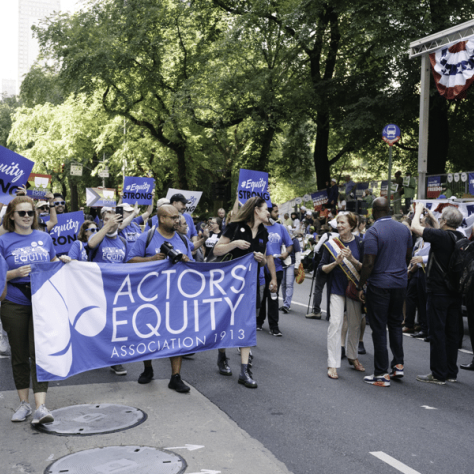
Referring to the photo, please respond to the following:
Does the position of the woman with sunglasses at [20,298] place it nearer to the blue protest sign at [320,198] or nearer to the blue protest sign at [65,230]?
the blue protest sign at [65,230]

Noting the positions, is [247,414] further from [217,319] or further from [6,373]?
[6,373]

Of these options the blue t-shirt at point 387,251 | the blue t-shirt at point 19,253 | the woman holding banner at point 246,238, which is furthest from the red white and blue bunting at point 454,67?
the blue t-shirt at point 19,253

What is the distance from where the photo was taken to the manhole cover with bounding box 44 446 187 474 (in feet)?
13.2

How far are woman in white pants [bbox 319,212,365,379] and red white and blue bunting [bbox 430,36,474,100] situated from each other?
8.79 m

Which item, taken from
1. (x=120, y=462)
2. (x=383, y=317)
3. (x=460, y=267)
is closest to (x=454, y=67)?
(x=460, y=267)

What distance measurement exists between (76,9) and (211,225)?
23.8m

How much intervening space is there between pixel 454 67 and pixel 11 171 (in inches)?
434

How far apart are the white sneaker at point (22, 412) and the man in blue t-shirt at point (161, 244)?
139 cm

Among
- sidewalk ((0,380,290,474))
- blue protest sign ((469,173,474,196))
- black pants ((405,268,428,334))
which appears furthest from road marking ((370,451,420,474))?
blue protest sign ((469,173,474,196))

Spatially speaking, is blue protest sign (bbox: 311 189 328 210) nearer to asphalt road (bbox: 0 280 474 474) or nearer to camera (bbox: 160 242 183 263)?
asphalt road (bbox: 0 280 474 474)

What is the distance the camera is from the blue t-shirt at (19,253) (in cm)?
500

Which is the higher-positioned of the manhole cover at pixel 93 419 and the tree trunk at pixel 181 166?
the tree trunk at pixel 181 166

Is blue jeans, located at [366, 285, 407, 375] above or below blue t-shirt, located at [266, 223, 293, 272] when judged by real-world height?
below

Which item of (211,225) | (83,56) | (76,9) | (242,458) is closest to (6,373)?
(242,458)
